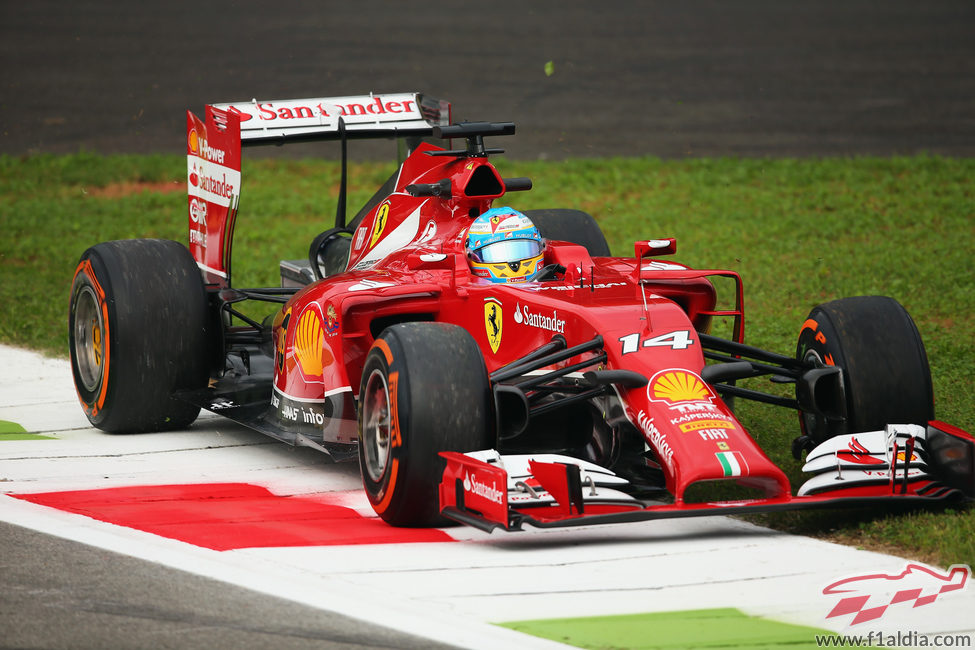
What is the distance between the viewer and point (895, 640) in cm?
527

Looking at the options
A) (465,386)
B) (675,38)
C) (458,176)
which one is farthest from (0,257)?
(675,38)

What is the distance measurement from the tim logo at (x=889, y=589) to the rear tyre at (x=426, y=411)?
1728 millimetres

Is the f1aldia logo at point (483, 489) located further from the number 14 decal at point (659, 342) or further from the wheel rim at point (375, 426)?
the number 14 decal at point (659, 342)

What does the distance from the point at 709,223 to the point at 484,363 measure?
33.7 feet

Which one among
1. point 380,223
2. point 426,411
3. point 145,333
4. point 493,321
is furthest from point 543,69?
point 426,411

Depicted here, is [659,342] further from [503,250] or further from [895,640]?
[895,640]

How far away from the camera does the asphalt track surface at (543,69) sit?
72.5 feet

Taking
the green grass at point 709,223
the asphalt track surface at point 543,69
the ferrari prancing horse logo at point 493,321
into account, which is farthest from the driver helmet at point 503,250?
the asphalt track surface at point 543,69

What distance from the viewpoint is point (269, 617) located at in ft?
18.0

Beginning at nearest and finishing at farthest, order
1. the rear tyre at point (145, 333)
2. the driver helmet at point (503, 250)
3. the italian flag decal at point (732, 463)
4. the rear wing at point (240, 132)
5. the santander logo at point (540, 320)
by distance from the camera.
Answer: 1. the italian flag decal at point (732, 463)
2. the santander logo at point (540, 320)
3. the driver helmet at point (503, 250)
4. the rear tyre at point (145, 333)
5. the rear wing at point (240, 132)

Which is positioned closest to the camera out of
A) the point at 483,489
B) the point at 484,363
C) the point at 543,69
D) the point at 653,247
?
the point at 483,489

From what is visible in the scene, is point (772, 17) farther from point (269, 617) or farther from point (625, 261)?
point (269, 617)

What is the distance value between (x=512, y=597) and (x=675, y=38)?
22.3m

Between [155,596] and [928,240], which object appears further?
[928,240]
